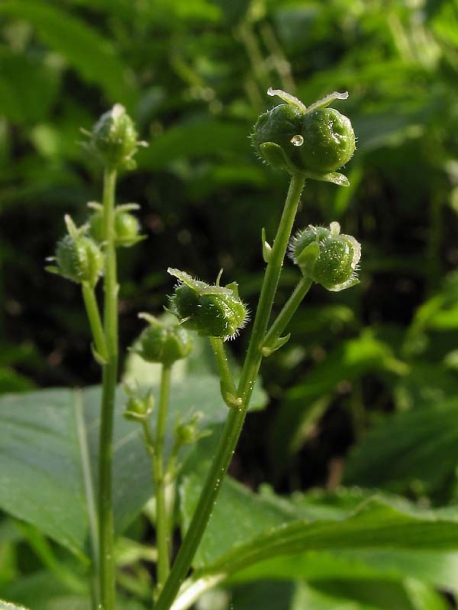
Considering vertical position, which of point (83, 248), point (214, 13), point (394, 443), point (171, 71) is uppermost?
point (171, 71)

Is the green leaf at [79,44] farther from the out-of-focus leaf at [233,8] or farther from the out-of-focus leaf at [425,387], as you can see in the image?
the out-of-focus leaf at [425,387]

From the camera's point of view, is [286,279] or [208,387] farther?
[286,279]

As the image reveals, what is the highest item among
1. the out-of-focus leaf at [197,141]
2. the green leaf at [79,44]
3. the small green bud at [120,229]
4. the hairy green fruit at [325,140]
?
the green leaf at [79,44]

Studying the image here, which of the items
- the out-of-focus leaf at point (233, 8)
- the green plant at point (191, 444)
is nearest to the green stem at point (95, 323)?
the green plant at point (191, 444)

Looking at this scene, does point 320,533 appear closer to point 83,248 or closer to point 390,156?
point 83,248

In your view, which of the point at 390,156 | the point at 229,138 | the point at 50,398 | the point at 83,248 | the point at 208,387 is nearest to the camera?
the point at 83,248

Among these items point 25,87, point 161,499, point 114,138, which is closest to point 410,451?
point 161,499

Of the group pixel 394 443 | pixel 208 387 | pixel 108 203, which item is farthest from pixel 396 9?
pixel 108 203
